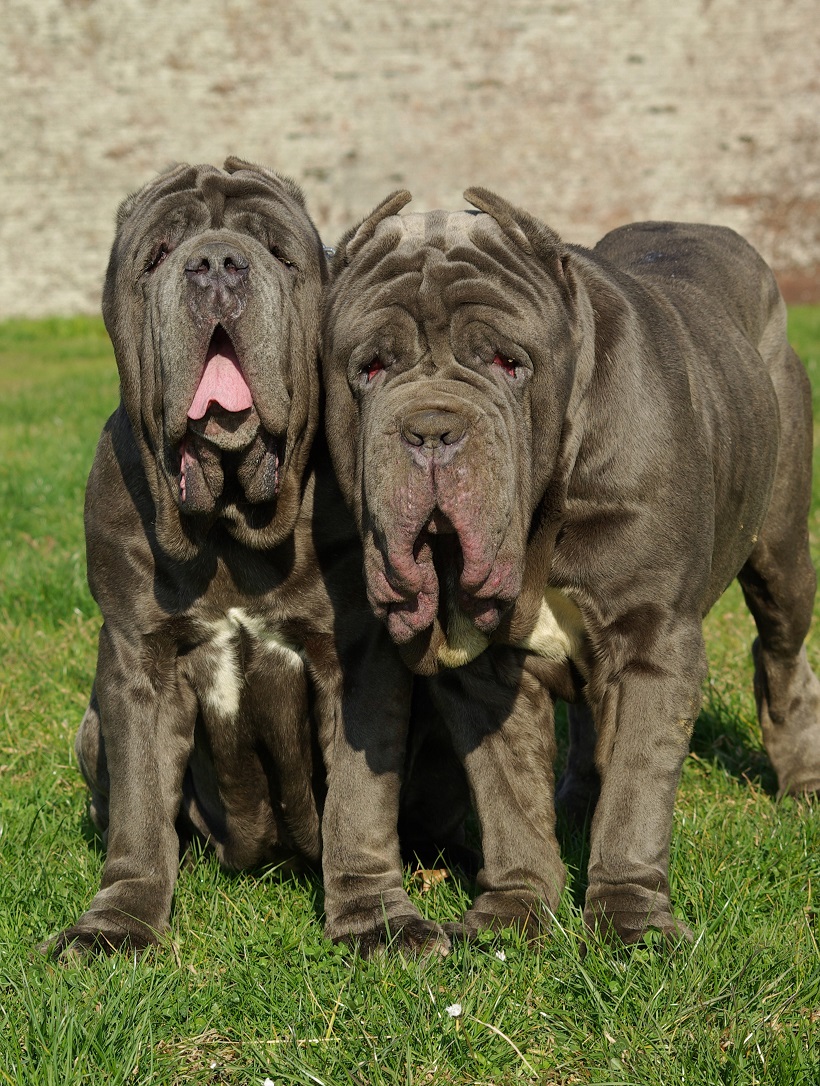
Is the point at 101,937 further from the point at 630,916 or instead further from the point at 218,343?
the point at 218,343

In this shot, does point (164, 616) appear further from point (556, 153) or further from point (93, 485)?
point (556, 153)

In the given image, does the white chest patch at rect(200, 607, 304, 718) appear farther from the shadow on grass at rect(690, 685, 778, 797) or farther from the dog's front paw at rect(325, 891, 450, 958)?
the shadow on grass at rect(690, 685, 778, 797)

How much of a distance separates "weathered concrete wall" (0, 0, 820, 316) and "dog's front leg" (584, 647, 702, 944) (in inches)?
646

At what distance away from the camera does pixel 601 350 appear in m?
3.06

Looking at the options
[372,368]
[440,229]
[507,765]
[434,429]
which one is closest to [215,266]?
[372,368]

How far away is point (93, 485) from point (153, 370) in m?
0.53

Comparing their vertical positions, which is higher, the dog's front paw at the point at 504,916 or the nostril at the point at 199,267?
the nostril at the point at 199,267

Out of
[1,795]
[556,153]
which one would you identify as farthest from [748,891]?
[556,153]

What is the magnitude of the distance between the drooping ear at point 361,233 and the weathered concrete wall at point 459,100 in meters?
16.0

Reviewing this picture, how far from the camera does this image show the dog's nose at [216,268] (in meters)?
2.83

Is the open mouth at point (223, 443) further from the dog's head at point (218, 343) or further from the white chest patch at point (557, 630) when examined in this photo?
the white chest patch at point (557, 630)

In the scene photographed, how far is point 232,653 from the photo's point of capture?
3.25m

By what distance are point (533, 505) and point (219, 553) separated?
0.81 meters

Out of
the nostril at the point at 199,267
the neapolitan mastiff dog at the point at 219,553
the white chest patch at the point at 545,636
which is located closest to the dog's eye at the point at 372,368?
the neapolitan mastiff dog at the point at 219,553
